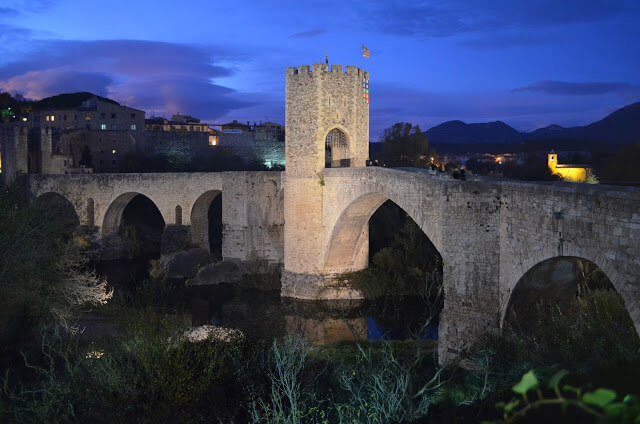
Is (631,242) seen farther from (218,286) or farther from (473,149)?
(473,149)

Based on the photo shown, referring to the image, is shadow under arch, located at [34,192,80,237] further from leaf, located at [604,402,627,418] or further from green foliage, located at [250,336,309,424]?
leaf, located at [604,402,627,418]

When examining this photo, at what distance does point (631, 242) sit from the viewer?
22.0 ft

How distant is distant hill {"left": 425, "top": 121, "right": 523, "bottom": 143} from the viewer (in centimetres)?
10444

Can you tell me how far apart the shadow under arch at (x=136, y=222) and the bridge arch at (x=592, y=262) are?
22490 millimetres

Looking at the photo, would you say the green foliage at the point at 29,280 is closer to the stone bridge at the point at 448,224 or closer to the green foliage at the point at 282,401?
the green foliage at the point at 282,401

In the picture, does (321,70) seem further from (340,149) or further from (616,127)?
(616,127)

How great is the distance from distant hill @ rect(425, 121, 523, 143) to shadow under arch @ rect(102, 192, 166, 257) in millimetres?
74868

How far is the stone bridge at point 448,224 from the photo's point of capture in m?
7.32

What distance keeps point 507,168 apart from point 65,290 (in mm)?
→ 28178

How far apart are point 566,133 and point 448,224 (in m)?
65.9

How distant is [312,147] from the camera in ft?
61.8

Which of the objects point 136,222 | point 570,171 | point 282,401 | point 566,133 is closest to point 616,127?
point 566,133

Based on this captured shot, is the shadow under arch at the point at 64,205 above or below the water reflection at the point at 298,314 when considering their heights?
above

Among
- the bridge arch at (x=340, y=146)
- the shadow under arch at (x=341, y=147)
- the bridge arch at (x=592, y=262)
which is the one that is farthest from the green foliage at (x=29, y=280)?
the shadow under arch at (x=341, y=147)
